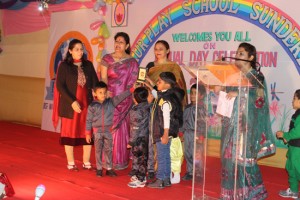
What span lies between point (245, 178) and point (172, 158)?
890 mm

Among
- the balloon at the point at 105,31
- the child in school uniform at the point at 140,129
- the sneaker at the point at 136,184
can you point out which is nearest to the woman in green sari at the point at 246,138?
the sneaker at the point at 136,184

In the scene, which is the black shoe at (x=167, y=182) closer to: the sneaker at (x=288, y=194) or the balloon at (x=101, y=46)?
the sneaker at (x=288, y=194)

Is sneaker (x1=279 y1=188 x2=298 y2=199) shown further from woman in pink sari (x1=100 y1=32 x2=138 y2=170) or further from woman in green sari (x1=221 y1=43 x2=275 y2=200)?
woman in pink sari (x1=100 y1=32 x2=138 y2=170)

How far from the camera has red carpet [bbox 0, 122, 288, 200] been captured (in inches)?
137

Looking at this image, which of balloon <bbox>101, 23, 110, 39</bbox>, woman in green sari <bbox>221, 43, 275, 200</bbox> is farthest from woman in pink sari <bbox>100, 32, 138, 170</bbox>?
balloon <bbox>101, 23, 110, 39</bbox>

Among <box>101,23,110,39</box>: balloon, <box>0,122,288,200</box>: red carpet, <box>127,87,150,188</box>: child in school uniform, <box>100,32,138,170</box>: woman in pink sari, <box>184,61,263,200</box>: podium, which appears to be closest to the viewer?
<box>184,61,263,200</box>: podium

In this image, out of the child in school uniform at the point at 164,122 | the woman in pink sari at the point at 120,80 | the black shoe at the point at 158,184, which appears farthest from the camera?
the woman in pink sari at the point at 120,80

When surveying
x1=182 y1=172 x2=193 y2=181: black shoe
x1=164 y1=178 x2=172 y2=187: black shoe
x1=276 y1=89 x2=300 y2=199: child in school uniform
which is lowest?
x1=182 y1=172 x2=193 y2=181: black shoe

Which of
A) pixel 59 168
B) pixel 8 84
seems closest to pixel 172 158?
pixel 59 168

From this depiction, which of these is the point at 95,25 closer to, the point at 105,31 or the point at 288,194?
the point at 105,31

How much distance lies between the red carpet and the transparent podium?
3 cm

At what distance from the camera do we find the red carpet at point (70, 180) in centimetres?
348

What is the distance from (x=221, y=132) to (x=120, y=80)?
62.0 inches

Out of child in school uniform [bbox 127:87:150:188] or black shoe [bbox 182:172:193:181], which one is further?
black shoe [bbox 182:172:193:181]
